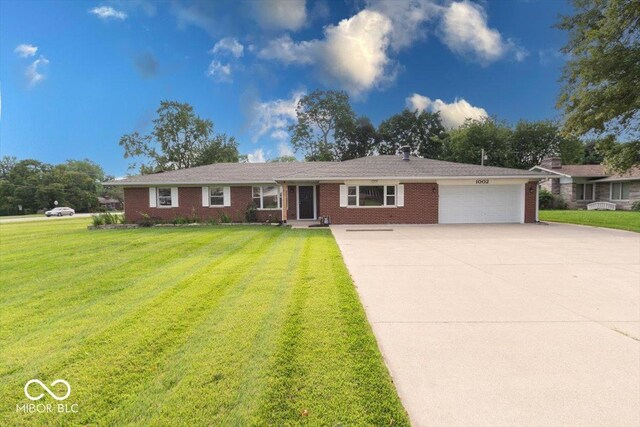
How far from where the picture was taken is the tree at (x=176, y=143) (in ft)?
127

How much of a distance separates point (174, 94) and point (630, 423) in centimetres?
4263

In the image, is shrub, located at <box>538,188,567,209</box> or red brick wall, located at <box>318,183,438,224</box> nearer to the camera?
red brick wall, located at <box>318,183,438,224</box>

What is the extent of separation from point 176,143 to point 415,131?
30.5 meters

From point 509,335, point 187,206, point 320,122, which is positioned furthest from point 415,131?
point 509,335

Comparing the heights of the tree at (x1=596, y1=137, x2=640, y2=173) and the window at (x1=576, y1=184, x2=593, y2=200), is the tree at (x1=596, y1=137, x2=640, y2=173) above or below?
above

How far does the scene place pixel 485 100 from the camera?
31.4m

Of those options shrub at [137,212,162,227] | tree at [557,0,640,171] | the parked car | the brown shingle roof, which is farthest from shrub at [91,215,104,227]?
the parked car

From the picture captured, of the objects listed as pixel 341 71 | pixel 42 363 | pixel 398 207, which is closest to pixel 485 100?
pixel 341 71

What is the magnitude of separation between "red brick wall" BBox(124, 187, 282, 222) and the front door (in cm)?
122

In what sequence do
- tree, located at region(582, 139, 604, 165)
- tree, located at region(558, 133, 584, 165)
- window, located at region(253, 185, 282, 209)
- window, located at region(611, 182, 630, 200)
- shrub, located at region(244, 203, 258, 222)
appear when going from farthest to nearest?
tree, located at region(582, 139, 604, 165) → tree, located at region(558, 133, 584, 165) → window, located at region(611, 182, 630, 200) → window, located at region(253, 185, 282, 209) → shrub, located at region(244, 203, 258, 222)

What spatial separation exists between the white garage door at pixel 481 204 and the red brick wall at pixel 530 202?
0.18 m

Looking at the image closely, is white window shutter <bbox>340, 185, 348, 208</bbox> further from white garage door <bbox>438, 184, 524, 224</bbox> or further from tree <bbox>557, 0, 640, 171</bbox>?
tree <bbox>557, 0, 640, 171</bbox>

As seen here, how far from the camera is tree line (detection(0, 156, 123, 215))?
4950 centimetres

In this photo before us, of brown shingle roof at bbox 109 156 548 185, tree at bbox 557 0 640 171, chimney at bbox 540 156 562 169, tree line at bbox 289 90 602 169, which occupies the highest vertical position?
tree line at bbox 289 90 602 169
